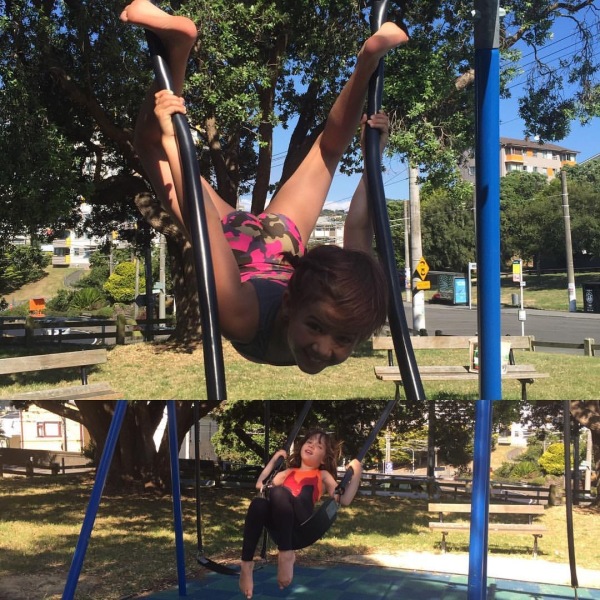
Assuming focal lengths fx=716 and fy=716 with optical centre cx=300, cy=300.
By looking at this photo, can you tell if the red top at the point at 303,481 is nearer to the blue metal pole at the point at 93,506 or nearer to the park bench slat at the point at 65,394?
the blue metal pole at the point at 93,506

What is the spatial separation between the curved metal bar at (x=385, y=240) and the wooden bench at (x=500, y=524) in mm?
607

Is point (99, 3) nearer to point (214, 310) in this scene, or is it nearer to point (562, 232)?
point (214, 310)

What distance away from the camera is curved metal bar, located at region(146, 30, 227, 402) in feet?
4.49

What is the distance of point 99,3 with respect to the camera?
20.3 ft

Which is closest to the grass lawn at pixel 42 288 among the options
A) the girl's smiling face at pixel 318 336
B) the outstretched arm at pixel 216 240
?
the outstretched arm at pixel 216 240

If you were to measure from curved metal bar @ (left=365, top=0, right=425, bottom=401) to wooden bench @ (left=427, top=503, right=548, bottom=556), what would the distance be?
607 millimetres

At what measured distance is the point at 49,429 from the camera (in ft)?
7.97

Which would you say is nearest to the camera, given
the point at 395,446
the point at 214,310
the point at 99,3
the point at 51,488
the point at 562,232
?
the point at 214,310

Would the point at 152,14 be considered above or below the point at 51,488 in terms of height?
above

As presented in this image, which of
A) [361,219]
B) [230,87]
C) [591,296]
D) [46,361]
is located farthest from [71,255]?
[361,219]

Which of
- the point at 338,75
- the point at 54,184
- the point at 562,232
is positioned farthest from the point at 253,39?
the point at 562,232

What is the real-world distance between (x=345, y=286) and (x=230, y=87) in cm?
427

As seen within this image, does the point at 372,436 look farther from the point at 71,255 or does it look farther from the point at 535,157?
the point at 535,157

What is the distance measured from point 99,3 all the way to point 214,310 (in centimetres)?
567
